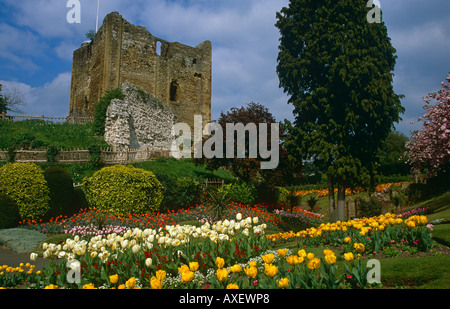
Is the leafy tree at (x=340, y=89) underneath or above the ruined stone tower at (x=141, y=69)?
underneath

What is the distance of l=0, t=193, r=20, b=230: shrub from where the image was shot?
10350 mm

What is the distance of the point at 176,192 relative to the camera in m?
14.3

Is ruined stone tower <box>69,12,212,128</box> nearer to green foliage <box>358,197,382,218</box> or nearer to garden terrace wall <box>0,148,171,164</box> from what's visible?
garden terrace wall <box>0,148,171,164</box>

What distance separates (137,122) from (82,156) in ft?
22.0

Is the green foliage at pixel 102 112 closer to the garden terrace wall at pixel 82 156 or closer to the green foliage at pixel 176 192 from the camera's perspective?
the garden terrace wall at pixel 82 156

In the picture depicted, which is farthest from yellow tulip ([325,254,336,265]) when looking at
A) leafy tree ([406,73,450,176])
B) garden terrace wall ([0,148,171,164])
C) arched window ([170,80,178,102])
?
arched window ([170,80,178,102])

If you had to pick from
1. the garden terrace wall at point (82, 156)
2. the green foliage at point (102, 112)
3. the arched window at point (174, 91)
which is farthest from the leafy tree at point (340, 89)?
the arched window at point (174, 91)

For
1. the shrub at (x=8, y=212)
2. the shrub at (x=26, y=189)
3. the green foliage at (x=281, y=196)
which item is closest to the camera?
the shrub at (x=8, y=212)

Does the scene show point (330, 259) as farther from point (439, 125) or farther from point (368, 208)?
point (368, 208)

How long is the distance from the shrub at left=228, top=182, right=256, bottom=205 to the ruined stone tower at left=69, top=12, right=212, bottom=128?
65.0 ft

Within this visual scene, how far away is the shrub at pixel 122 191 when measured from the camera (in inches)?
480

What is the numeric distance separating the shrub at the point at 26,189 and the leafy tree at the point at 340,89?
9.80 m

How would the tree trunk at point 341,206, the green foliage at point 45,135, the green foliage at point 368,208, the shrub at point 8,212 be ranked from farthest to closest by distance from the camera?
1. the green foliage at point 45,135
2. the green foliage at point 368,208
3. the tree trunk at point 341,206
4. the shrub at point 8,212

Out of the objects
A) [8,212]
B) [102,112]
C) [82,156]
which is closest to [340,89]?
[8,212]
